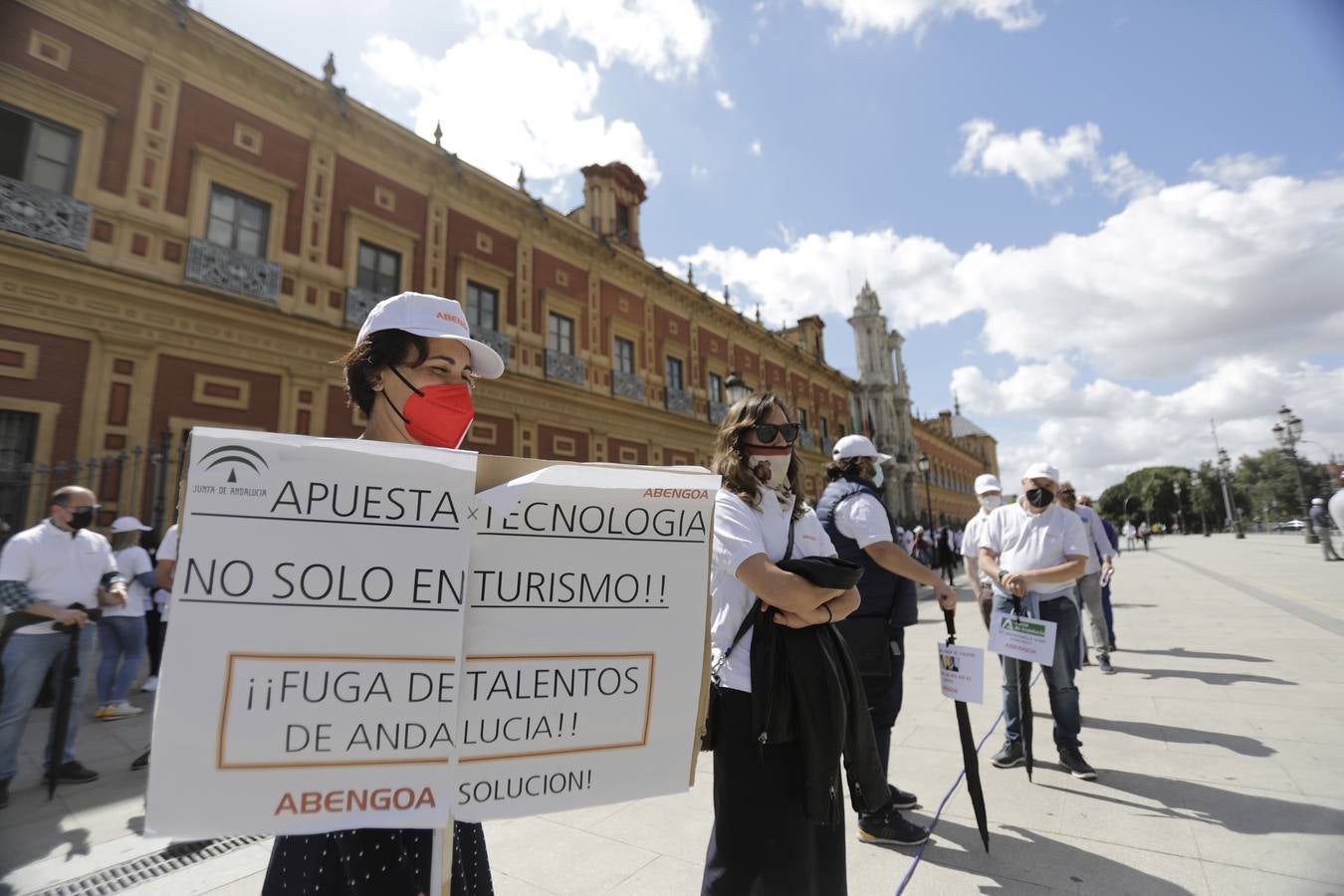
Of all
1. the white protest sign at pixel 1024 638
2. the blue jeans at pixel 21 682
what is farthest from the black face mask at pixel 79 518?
the white protest sign at pixel 1024 638

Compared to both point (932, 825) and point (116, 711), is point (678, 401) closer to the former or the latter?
point (116, 711)

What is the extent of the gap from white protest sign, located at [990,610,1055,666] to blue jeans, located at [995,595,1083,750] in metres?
Result: 0.17

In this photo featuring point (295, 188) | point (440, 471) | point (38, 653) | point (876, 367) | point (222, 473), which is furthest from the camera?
point (876, 367)

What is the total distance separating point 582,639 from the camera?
4.39 feet

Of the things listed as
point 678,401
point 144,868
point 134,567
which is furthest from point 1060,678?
point 678,401

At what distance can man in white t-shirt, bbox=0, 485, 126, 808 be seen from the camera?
151 inches

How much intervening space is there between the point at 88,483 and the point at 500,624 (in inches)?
411

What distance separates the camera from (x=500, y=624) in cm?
124

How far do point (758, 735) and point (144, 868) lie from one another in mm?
3292

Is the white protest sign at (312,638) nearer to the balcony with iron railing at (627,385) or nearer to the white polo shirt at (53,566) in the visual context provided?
the white polo shirt at (53,566)

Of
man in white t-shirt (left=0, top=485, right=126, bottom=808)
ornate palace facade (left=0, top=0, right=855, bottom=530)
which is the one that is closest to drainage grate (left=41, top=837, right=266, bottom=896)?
man in white t-shirt (left=0, top=485, right=126, bottom=808)

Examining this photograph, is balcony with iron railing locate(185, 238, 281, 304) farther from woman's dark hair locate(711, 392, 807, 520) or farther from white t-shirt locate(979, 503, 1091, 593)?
white t-shirt locate(979, 503, 1091, 593)

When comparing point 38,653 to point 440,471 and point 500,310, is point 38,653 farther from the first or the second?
point 500,310

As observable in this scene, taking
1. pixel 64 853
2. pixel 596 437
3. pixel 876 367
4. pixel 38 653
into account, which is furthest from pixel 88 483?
pixel 876 367
